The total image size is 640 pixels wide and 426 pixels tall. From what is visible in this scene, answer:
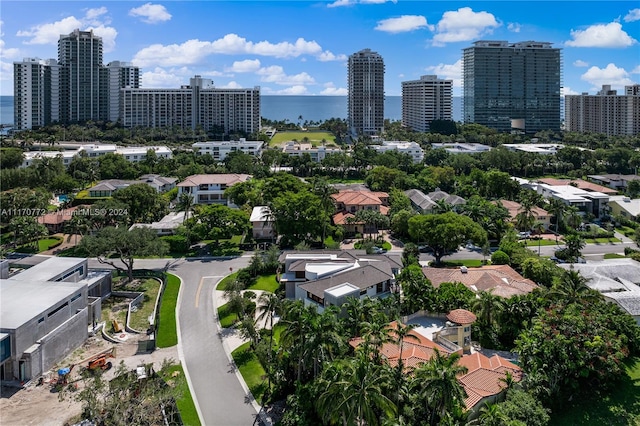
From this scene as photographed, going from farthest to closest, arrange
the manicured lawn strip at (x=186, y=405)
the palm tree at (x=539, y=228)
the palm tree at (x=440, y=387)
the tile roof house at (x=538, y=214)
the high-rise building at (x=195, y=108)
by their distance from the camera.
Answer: the high-rise building at (x=195, y=108), the tile roof house at (x=538, y=214), the palm tree at (x=539, y=228), the manicured lawn strip at (x=186, y=405), the palm tree at (x=440, y=387)

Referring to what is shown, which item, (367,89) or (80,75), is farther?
(367,89)

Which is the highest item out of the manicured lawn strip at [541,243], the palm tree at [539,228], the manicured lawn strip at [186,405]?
the palm tree at [539,228]

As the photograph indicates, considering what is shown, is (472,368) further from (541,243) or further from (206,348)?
(541,243)

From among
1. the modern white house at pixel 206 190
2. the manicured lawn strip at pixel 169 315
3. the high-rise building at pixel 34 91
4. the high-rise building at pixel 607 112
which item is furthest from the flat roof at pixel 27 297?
the high-rise building at pixel 607 112

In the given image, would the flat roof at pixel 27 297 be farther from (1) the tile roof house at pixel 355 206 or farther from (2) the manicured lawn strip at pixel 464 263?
(1) the tile roof house at pixel 355 206

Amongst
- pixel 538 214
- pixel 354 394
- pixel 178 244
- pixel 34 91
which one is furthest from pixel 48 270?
pixel 34 91

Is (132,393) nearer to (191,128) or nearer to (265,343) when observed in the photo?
(265,343)
